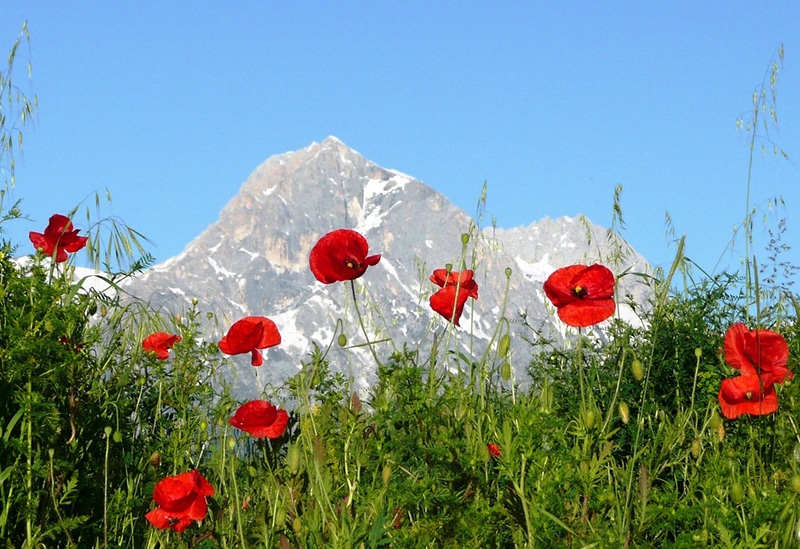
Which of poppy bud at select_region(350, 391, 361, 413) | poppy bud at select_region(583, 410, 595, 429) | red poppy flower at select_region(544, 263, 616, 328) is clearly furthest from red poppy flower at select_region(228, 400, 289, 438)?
poppy bud at select_region(583, 410, 595, 429)

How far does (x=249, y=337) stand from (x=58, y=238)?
2.36ft

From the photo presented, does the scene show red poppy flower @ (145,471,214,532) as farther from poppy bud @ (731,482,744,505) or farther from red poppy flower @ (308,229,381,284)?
poppy bud @ (731,482,744,505)

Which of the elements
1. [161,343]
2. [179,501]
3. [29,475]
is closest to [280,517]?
[179,501]

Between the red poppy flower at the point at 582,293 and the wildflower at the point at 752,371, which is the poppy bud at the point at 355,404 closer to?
the red poppy flower at the point at 582,293

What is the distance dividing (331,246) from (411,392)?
618 mm

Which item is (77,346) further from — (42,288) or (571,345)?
(571,345)

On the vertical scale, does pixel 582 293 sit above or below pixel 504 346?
above

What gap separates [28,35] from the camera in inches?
163

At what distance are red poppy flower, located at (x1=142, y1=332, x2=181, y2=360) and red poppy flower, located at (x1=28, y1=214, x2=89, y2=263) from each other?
1.28ft

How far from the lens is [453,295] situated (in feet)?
8.66

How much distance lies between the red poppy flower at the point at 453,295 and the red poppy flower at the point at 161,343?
39.3 inches

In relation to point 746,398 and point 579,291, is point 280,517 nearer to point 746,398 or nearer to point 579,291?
point 579,291

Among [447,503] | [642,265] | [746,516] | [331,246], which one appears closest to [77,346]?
[331,246]

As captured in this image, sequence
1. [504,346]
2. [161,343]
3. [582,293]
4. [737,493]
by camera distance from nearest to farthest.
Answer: [737,493]
[504,346]
[582,293]
[161,343]
